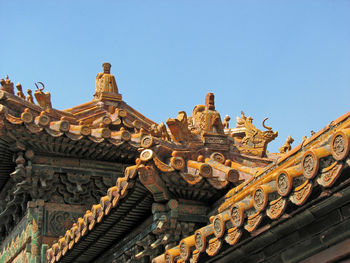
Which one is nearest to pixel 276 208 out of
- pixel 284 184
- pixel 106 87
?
pixel 284 184

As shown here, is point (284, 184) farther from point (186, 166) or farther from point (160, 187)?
point (186, 166)

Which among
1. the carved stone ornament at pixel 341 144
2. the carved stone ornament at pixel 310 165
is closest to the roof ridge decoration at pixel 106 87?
the carved stone ornament at pixel 310 165

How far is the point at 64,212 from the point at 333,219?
28.7 feet

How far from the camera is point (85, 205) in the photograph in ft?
45.5

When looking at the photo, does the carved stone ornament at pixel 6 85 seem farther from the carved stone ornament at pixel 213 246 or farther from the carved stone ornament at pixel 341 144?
the carved stone ornament at pixel 341 144

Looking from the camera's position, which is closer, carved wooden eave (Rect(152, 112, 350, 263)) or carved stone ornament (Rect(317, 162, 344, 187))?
carved stone ornament (Rect(317, 162, 344, 187))

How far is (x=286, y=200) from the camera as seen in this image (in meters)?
5.67

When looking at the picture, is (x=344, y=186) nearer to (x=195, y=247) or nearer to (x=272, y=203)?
(x=272, y=203)

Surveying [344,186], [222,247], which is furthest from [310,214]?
[222,247]

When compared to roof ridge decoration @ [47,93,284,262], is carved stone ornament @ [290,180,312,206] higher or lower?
lower

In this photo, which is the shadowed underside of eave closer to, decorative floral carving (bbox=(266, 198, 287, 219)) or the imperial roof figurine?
the imperial roof figurine

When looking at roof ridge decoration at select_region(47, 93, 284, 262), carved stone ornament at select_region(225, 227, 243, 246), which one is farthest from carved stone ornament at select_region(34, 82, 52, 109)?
carved stone ornament at select_region(225, 227, 243, 246)

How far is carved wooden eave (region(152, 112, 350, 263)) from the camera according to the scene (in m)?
5.15

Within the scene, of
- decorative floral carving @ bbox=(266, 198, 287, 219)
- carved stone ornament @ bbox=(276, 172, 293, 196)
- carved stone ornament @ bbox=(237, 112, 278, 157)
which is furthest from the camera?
carved stone ornament @ bbox=(237, 112, 278, 157)
